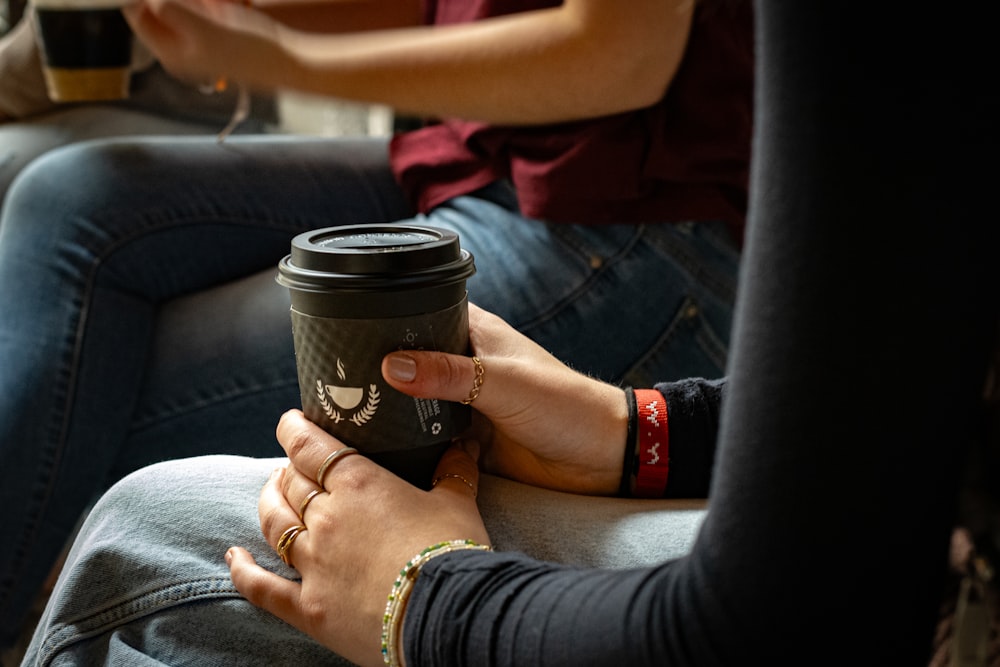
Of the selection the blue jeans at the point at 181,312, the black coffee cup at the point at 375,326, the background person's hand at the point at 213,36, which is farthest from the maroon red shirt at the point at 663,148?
the black coffee cup at the point at 375,326

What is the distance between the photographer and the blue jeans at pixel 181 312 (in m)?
0.93

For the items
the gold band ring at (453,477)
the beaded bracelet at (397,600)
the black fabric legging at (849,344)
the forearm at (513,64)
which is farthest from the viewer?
the forearm at (513,64)

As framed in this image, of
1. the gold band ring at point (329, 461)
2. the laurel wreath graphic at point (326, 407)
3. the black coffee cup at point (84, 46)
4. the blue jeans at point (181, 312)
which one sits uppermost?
the black coffee cup at point (84, 46)

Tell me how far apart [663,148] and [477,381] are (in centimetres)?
42

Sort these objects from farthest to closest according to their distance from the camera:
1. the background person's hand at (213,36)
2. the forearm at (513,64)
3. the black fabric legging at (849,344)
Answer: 1. the background person's hand at (213,36)
2. the forearm at (513,64)
3. the black fabric legging at (849,344)

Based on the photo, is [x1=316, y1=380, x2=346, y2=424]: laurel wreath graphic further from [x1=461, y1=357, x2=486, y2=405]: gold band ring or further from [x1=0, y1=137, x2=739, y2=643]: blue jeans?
[x1=0, y1=137, x2=739, y2=643]: blue jeans

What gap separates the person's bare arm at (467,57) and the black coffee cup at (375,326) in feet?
1.15

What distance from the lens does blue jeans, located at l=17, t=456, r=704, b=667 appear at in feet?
1.92

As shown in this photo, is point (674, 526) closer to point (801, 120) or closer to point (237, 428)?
point (801, 120)

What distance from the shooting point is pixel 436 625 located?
0.50 meters

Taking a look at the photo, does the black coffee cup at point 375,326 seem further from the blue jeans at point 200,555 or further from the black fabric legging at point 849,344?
the black fabric legging at point 849,344

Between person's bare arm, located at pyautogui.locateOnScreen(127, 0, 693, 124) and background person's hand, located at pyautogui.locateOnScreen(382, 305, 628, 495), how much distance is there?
1.03ft

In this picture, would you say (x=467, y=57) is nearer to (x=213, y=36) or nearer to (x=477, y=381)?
(x=213, y=36)

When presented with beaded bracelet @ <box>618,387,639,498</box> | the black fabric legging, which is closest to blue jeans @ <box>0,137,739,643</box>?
beaded bracelet @ <box>618,387,639,498</box>
